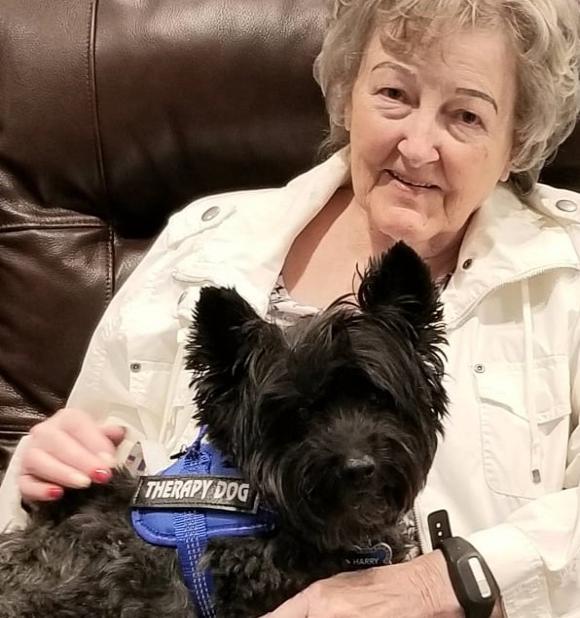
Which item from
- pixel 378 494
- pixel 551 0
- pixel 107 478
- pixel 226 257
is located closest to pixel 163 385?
pixel 226 257

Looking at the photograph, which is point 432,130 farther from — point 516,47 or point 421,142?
point 516,47

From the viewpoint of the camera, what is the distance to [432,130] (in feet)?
5.66

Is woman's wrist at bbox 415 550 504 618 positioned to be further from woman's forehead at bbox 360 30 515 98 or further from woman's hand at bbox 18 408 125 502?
woman's forehead at bbox 360 30 515 98

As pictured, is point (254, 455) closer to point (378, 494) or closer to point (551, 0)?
point (378, 494)

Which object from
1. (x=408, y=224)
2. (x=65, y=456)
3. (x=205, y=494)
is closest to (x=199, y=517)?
(x=205, y=494)

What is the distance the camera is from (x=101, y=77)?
2.09 meters

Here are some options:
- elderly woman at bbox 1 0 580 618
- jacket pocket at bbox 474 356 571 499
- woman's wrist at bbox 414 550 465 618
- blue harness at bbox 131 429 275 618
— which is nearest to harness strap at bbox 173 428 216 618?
blue harness at bbox 131 429 275 618

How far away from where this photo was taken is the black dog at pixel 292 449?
51.9 inches

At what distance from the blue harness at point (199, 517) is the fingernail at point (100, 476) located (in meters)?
0.13

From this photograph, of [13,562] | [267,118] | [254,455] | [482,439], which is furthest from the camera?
[267,118]

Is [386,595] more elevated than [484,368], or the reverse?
[484,368]

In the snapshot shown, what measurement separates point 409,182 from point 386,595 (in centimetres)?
69

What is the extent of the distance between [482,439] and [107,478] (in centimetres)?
60

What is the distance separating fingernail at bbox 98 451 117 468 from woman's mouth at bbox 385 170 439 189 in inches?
26.1
